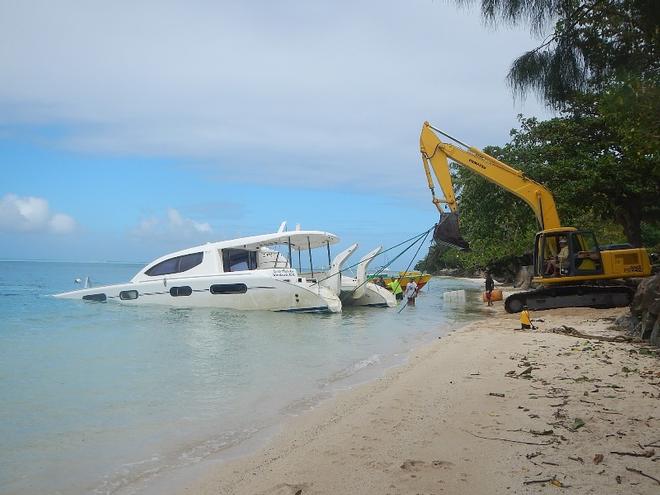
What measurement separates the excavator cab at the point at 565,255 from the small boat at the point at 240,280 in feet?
35.9

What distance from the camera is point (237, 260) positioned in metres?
23.5

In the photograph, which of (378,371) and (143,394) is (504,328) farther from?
(143,394)

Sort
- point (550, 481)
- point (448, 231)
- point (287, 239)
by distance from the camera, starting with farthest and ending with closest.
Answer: point (287, 239) < point (448, 231) < point (550, 481)

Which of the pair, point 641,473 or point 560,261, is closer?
point 641,473

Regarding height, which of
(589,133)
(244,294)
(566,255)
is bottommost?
(244,294)

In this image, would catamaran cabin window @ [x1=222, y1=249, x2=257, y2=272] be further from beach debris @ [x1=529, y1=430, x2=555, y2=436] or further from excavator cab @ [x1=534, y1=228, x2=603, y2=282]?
beach debris @ [x1=529, y1=430, x2=555, y2=436]

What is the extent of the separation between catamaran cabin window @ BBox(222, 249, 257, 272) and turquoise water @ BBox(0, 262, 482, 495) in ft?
11.8

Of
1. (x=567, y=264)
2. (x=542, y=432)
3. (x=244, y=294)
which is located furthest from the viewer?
(x=244, y=294)

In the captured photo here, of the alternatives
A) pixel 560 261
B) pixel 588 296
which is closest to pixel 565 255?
pixel 560 261

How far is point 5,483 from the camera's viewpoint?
17.0ft

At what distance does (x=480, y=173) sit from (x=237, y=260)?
489 inches

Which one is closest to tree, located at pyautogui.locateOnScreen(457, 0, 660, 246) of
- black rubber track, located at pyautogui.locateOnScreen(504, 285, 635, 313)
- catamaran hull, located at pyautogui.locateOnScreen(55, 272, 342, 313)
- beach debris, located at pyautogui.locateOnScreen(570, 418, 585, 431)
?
beach debris, located at pyautogui.locateOnScreen(570, 418, 585, 431)

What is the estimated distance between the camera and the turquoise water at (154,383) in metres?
5.73

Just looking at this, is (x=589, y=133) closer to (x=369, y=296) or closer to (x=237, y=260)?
(x=369, y=296)
